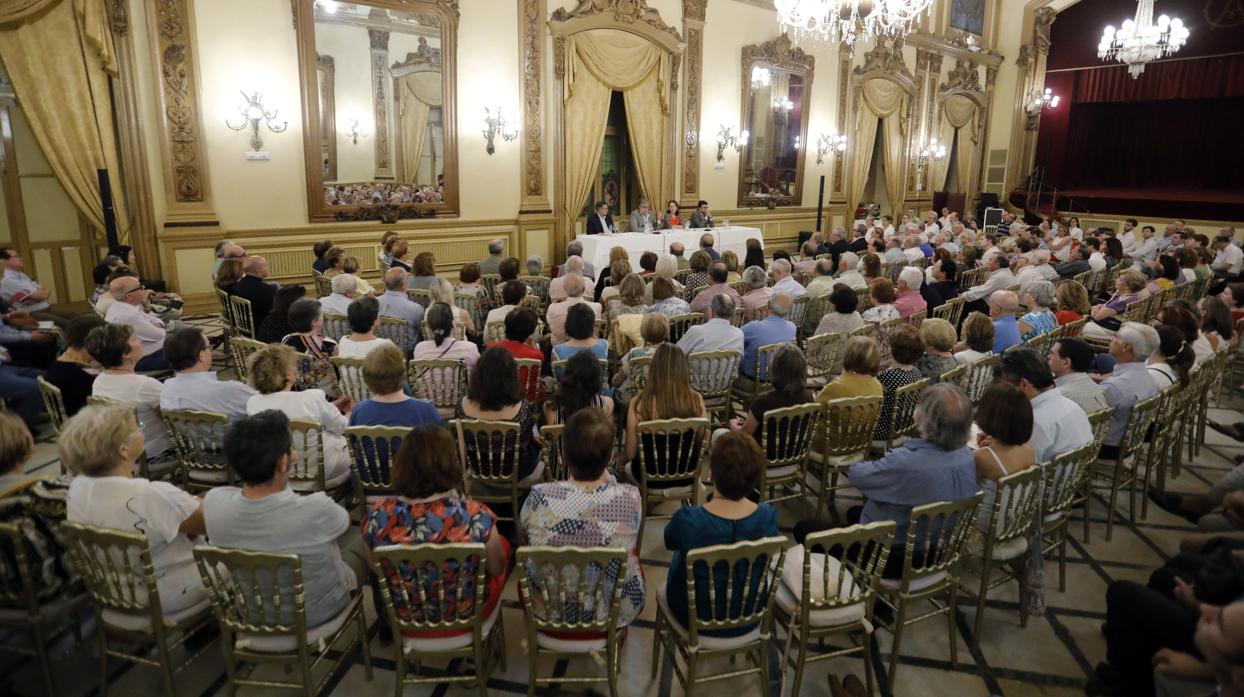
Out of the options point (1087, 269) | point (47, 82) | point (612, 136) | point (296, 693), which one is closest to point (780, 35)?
point (612, 136)

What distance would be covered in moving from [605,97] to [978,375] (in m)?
8.09

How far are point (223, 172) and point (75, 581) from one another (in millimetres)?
6741

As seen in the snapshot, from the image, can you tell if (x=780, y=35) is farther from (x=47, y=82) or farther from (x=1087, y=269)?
(x=47, y=82)

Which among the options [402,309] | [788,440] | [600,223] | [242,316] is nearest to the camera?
[788,440]

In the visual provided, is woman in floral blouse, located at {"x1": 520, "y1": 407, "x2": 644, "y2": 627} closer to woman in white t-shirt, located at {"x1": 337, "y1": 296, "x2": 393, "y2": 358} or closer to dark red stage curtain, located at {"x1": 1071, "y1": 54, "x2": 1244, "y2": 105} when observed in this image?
woman in white t-shirt, located at {"x1": 337, "y1": 296, "x2": 393, "y2": 358}

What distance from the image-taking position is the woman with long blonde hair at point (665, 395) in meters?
3.32

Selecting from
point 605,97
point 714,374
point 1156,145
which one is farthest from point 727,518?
point 1156,145

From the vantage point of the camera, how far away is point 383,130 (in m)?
9.02

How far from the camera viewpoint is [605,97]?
1090cm

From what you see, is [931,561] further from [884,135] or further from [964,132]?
[964,132]

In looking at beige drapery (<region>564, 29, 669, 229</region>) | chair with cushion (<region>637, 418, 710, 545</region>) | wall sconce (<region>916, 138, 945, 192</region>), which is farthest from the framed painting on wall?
chair with cushion (<region>637, 418, 710, 545</region>)

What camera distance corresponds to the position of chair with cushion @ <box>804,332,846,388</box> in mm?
4887

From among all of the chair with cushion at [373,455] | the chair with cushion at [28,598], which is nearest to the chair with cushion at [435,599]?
the chair with cushion at [373,455]

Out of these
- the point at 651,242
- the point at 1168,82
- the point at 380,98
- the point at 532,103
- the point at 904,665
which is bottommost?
the point at 904,665
